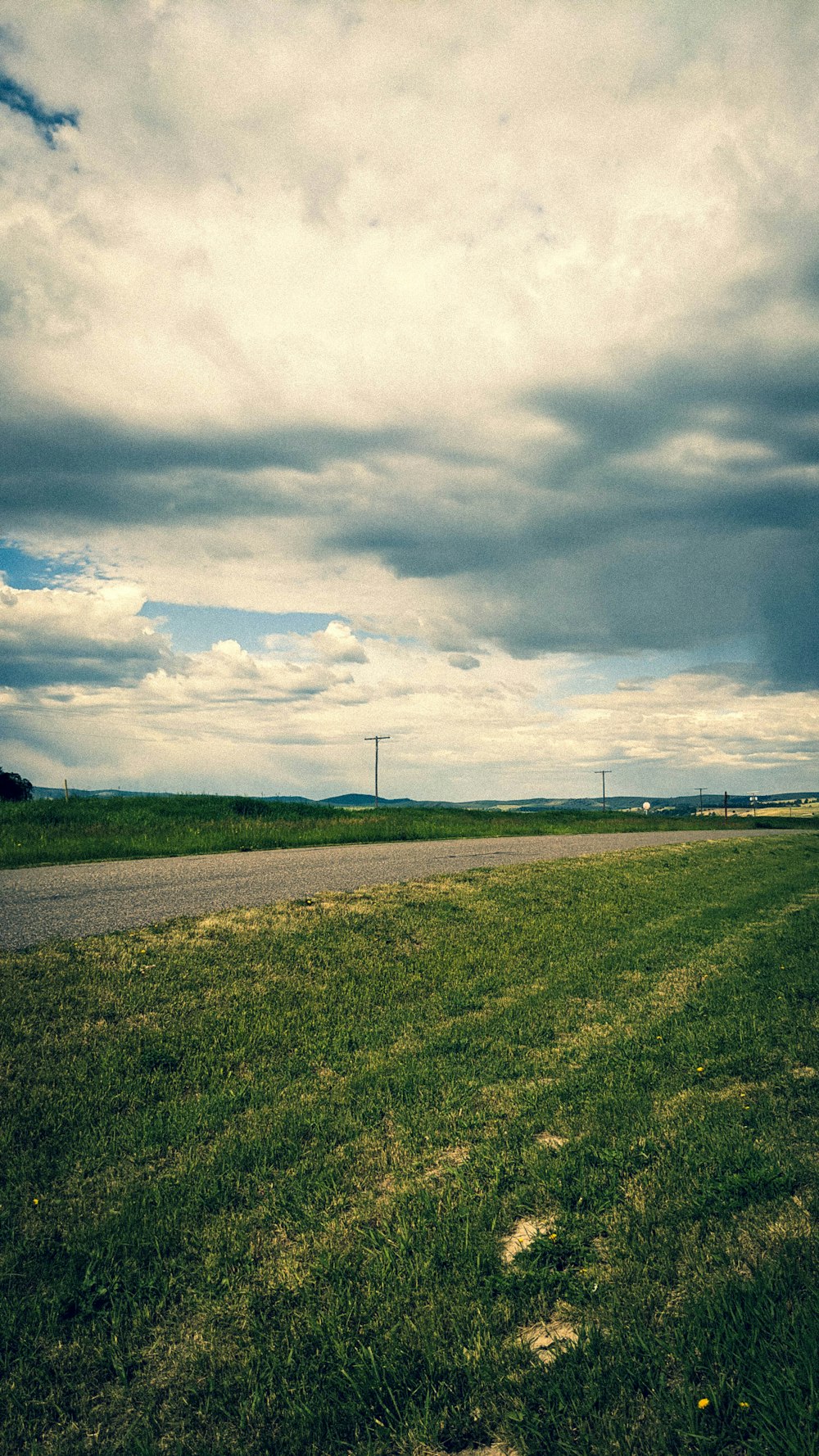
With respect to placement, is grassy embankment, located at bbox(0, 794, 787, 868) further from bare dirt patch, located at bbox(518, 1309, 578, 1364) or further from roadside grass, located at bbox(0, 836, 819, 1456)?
bare dirt patch, located at bbox(518, 1309, 578, 1364)

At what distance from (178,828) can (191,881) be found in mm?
17864

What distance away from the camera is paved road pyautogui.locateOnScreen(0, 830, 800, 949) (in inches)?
493

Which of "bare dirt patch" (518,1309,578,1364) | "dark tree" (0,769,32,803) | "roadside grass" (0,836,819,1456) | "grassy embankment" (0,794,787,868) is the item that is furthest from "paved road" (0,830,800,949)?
"dark tree" (0,769,32,803)

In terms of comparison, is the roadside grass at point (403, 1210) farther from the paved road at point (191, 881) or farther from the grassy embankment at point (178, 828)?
the grassy embankment at point (178, 828)

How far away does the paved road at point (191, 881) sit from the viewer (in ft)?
41.1

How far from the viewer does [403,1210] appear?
15.3 feet

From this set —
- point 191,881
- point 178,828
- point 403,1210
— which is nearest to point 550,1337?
point 403,1210

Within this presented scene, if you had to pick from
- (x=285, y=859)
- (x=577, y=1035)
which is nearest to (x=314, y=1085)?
(x=577, y=1035)

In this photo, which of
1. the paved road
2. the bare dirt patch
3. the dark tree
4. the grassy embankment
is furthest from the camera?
the dark tree

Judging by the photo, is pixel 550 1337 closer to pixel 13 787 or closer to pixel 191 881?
pixel 191 881

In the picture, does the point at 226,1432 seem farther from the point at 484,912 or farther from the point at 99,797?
the point at 99,797

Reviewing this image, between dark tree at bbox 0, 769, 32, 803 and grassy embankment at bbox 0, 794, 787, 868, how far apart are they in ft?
82.2

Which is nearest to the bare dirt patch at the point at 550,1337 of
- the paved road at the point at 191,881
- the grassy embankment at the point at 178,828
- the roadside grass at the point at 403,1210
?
the roadside grass at the point at 403,1210

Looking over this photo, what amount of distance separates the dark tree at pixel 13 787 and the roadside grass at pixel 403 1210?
6101 cm
